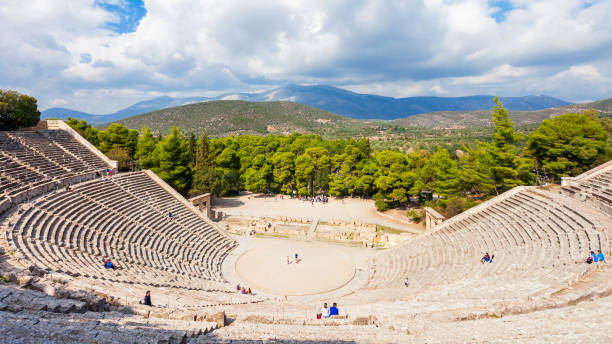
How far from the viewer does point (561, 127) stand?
26391 millimetres

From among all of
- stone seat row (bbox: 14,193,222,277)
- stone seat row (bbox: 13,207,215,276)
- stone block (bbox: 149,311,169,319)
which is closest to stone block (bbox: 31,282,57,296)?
stone block (bbox: 149,311,169,319)

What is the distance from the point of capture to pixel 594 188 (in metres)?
17.9

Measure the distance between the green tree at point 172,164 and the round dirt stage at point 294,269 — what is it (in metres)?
15.2

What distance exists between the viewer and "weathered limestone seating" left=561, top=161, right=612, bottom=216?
16253mm

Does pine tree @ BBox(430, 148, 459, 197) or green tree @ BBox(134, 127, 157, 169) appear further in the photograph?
green tree @ BBox(134, 127, 157, 169)

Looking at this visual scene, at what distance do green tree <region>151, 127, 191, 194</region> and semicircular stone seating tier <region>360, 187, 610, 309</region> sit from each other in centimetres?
2265

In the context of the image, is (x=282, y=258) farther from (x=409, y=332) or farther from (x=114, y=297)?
(x=409, y=332)

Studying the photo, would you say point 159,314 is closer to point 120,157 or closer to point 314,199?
point 120,157

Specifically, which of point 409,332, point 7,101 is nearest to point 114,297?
point 409,332

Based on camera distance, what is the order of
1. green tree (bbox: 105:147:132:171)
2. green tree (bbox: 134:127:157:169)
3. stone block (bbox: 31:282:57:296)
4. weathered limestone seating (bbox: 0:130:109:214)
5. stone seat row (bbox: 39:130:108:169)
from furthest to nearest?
green tree (bbox: 134:127:157:169) < green tree (bbox: 105:147:132:171) < stone seat row (bbox: 39:130:108:169) < weathered limestone seating (bbox: 0:130:109:214) < stone block (bbox: 31:282:57:296)

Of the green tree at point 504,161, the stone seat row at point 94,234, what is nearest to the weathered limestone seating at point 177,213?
the stone seat row at point 94,234

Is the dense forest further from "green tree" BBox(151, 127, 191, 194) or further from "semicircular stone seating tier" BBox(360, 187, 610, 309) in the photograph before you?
"semicircular stone seating tier" BBox(360, 187, 610, 309)

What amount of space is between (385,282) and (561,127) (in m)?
21.9

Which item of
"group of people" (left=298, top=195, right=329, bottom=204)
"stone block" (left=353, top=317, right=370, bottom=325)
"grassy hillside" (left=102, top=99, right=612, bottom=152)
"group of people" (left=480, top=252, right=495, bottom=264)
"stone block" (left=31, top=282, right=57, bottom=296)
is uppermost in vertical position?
"grassy hillside" (left=102, top=99, right=612, bottom=152)
